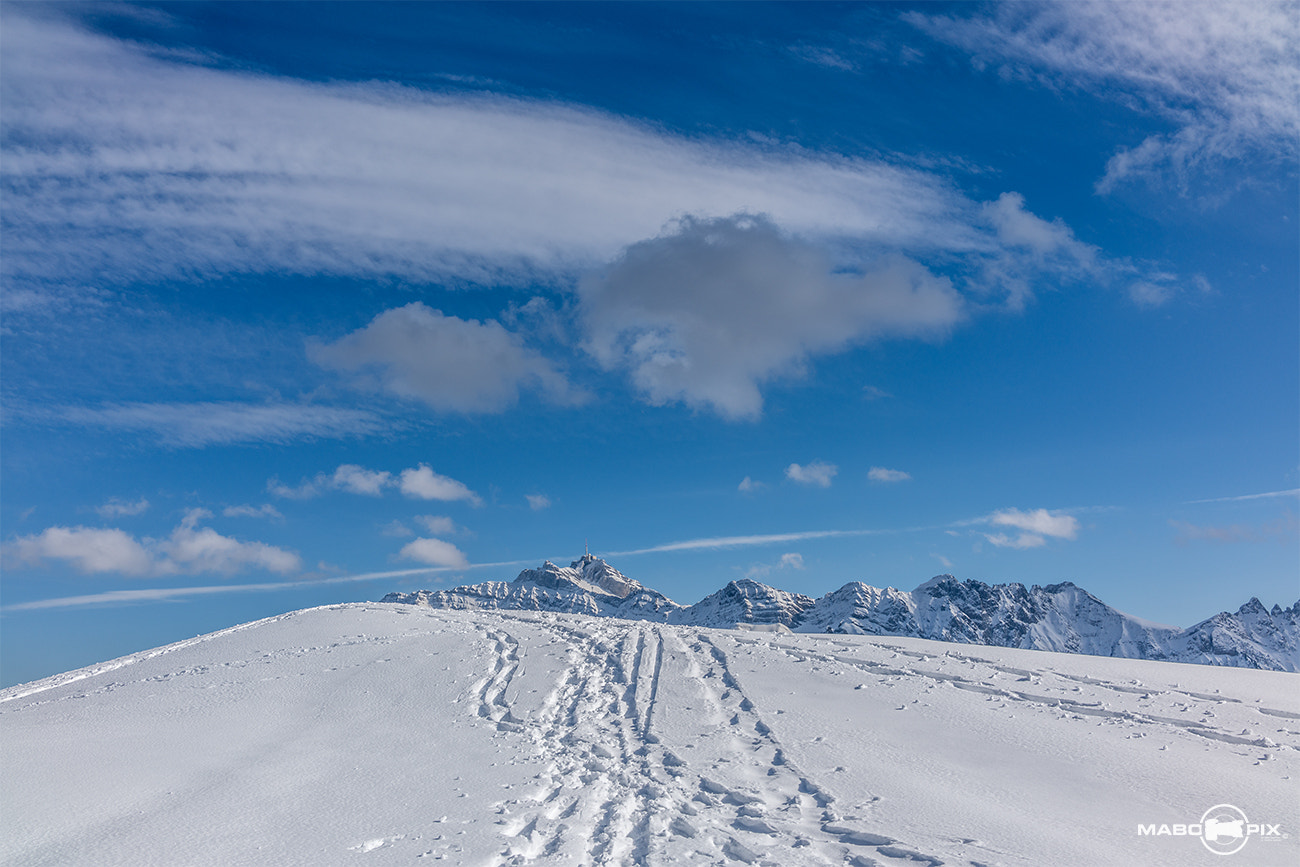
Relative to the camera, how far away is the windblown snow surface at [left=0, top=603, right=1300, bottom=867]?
10.7 metres

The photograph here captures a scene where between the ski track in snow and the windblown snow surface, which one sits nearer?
the ski track in snow

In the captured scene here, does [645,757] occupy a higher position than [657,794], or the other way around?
[645,757]

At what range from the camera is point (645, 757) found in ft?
46.6

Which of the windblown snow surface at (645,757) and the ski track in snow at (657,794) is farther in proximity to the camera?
the windblown snow surface at (645,757)

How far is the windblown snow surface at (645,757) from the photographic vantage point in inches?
421

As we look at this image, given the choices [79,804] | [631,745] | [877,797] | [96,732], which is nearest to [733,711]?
[631,745]

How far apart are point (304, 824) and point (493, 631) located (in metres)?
15.8

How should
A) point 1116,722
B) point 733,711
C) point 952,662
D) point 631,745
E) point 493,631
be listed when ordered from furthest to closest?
point 493,631 → point 952,662 → point 733,711 → point 1116,722 → point 631,745

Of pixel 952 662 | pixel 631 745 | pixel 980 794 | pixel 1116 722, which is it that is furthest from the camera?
pixel 952 662

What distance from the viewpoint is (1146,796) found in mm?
12289

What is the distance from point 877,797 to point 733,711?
5540mm

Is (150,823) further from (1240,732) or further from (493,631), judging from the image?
(1240,732)

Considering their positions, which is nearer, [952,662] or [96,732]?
[96,732]

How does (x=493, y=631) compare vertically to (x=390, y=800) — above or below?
above
